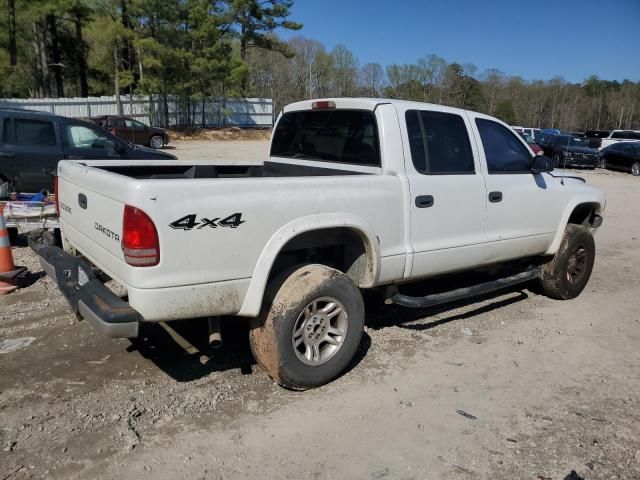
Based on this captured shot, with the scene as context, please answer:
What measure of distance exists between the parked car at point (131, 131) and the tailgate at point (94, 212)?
68.8 feet

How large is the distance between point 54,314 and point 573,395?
14.4ft

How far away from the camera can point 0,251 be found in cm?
556

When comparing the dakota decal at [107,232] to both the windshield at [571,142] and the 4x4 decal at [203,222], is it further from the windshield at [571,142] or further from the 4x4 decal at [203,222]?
the windshield at [571,142]

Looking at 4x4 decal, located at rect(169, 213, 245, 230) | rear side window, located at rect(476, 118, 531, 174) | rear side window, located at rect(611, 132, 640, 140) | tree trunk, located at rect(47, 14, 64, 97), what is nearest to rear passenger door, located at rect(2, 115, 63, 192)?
4x4 decal, located at rect(169, 213, 245, 230)

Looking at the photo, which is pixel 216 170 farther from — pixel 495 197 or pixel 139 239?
pixel 495 197

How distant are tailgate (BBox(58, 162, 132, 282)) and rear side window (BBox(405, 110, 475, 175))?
2.25 meters

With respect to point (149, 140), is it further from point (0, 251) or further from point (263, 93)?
point (263, 93)

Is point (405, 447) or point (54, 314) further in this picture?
point (54, 314)

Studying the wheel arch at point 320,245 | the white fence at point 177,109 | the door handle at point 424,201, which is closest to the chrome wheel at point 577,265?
the door handle at point 424,201

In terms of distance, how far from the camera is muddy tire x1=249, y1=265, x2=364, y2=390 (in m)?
3.52

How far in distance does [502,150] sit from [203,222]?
3.21m

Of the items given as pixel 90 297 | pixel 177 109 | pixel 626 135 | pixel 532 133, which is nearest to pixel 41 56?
pixel 177 109

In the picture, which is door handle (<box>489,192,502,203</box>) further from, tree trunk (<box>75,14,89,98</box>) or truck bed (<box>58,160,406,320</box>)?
tree trunk (<box>75,14,89,98</box>)

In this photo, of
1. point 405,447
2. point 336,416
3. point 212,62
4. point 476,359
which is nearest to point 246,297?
point 336,416
